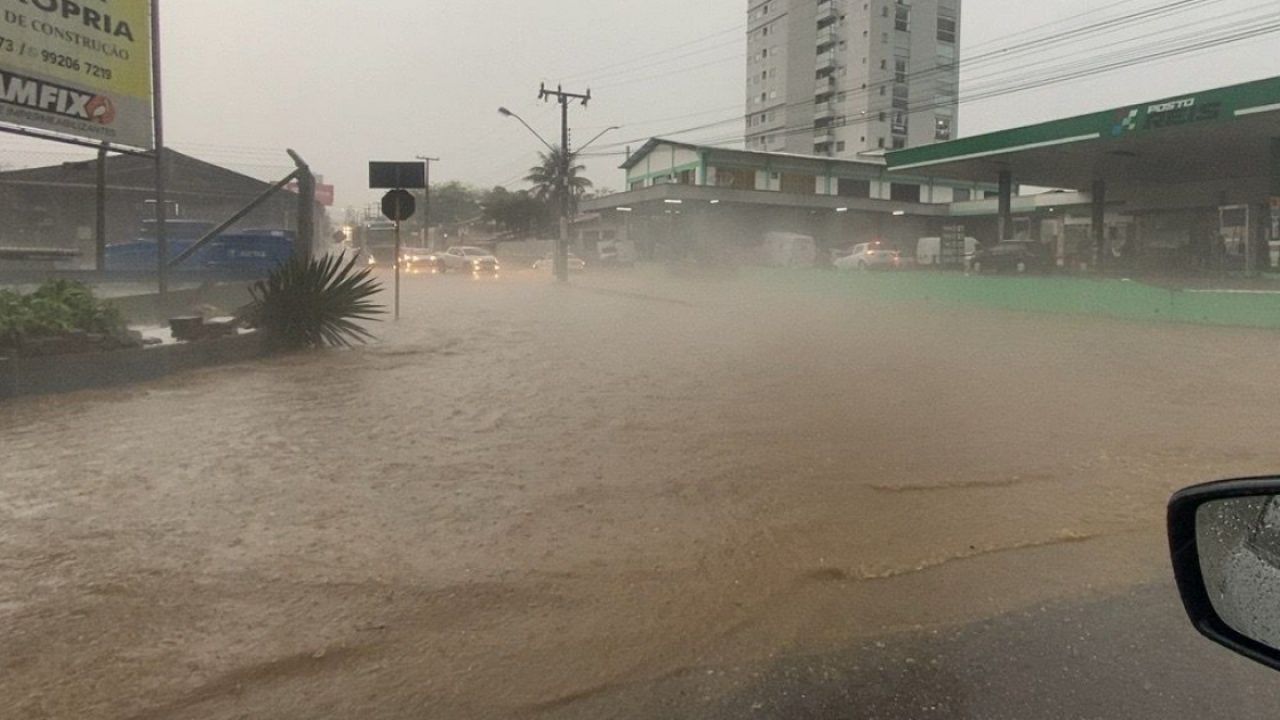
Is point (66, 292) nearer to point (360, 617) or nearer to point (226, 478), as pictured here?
→ point (226, 478)

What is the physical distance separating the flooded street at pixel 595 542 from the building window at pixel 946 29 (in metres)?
76.5

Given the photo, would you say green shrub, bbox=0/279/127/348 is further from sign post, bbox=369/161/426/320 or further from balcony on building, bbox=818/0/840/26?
balcony on building, bbox=818/0/840/26

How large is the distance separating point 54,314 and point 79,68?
175 inches

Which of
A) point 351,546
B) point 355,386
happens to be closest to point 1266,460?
point 351,546

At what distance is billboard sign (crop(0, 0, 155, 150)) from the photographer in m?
10.4

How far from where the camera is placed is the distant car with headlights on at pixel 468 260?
45.5 meters

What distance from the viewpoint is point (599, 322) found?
18.9 m

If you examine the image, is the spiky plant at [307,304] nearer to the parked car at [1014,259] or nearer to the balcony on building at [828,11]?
the parked car at [1014,259]

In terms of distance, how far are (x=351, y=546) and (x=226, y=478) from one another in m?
1.79

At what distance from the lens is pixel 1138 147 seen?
27.2 meters

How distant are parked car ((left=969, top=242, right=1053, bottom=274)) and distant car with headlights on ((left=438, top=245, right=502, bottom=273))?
25116 mm

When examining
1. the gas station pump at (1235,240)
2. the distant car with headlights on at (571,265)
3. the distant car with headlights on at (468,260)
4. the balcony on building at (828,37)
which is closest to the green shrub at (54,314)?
the gas station pump at (1235,240)

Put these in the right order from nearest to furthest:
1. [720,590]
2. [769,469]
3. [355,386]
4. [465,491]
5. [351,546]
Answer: [720,590] < [351,546] < [465,491] < [769,469] < [355,386]

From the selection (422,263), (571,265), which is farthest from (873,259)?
(422,263)
